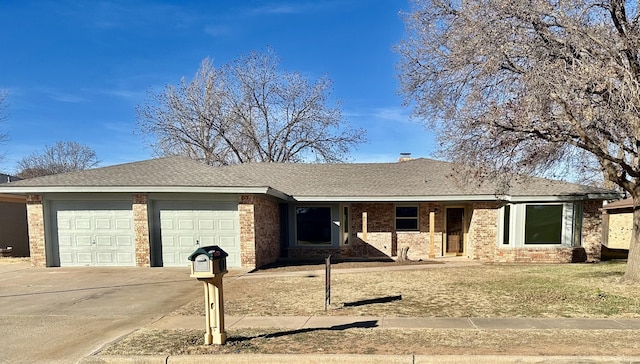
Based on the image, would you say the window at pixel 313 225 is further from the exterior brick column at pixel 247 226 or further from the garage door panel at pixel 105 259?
the garage door panel at pixel 105 259

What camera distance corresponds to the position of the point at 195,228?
12547 mm

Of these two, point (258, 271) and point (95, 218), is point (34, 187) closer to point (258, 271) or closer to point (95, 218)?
point (95, 218)

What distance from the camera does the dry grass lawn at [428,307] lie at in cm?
481

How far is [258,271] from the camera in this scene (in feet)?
39.2

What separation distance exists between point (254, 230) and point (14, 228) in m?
15.7

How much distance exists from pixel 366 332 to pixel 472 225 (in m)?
11.4

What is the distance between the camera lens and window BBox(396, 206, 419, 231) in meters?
16.0

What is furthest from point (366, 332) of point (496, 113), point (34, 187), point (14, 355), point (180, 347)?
point (34, 187)

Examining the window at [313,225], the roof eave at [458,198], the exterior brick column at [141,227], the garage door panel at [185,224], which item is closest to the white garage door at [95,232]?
the exterior brick column at [141,227]

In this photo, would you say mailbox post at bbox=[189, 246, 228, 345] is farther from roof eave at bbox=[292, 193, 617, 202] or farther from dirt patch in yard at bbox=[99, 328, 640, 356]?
roof eave at bbox=[292, 193, 617, 202]

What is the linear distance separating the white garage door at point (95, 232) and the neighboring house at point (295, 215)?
0.03 m

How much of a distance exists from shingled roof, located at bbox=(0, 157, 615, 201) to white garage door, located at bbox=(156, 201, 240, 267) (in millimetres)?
881

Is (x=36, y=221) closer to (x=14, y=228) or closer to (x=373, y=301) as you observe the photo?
(x=14, y=228)

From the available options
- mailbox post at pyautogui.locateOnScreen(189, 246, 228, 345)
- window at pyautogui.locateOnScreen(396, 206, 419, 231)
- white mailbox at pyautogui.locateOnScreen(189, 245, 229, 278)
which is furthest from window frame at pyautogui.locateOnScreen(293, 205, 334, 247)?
white mailbox at pyautogui.locateOnScreen(189, 245, 229, 278)
